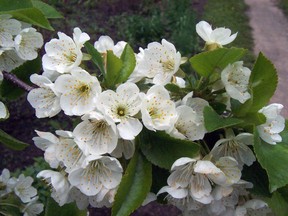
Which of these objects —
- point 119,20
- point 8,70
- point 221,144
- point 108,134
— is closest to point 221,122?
point 221,144

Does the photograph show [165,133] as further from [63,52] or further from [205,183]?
[63,52]

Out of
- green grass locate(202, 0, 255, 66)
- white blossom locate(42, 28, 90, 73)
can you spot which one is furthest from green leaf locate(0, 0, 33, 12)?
green grass locate(202, 0, 255, 66)

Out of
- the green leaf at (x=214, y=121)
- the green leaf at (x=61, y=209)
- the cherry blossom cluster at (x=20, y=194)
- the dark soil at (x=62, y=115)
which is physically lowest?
the dark soil at (x=62, y=115)

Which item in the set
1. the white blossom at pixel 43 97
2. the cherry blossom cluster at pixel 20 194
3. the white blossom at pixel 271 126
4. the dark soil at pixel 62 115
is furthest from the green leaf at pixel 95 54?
the dark soil at pixel 62 115

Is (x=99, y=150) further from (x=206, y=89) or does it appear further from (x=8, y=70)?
(x=8, y=70)

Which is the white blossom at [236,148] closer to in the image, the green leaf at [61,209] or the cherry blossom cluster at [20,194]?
the green leaf at [61,209]

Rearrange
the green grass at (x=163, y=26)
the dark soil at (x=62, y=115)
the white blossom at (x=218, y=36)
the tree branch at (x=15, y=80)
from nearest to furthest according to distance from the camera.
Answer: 1. the white blossom at (x=218, y=36)
2. the tree branch at (x=15, y=80)
3. the dark soil at (x=62, y=115)
4. the green grass at (x=163, y=26)

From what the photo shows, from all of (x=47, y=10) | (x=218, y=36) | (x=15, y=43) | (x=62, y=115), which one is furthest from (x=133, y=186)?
(x=62, y=115)
